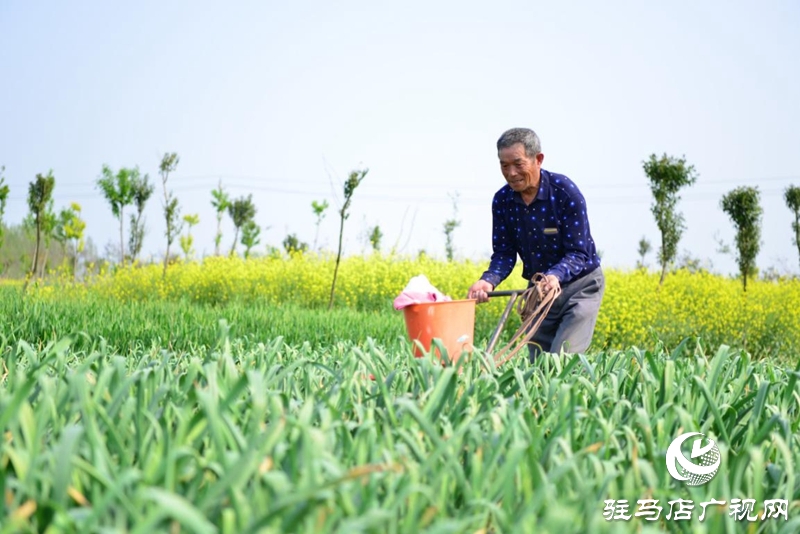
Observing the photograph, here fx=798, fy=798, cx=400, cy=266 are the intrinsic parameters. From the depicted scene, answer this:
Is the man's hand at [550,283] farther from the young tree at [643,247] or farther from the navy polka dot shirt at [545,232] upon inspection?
the young tree at [643,247]

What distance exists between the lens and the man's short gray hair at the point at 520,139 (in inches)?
173

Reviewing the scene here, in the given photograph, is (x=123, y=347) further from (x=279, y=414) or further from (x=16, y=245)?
(x=16, y=245)

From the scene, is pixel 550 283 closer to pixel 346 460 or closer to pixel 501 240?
pixel 501 240

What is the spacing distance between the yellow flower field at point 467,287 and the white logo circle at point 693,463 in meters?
8.69

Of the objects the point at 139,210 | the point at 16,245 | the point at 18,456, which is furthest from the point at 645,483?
the point at 16,245

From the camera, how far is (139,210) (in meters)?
18.0

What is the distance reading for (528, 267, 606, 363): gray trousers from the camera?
476cm

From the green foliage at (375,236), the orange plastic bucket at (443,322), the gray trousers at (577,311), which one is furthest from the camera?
the green foliage at (375,236)

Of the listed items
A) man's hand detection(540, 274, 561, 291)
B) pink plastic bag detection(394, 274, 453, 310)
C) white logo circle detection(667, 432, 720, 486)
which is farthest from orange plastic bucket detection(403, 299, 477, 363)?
white logo circle detection(667, 432, 720, 486)

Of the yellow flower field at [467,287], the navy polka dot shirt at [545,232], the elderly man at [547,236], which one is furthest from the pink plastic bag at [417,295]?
the yellow flower field at [467,287]

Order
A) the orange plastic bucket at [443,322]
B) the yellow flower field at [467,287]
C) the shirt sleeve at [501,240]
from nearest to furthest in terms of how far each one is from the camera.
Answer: the orange plastic bucket at [443,322], the shirt sleeve at [501,240], the yellow flower field at [467,287]

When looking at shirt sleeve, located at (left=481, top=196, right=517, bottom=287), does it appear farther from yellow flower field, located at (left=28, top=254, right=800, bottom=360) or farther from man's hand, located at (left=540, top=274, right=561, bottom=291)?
yellow flower field, located at (left=28, top=254, right=800, bottom=360)

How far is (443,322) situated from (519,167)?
116 centimetres

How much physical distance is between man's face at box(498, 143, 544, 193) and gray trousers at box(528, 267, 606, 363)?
0.59 metres
